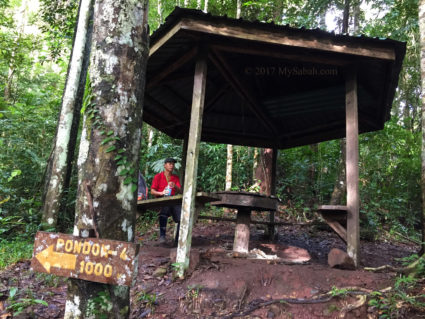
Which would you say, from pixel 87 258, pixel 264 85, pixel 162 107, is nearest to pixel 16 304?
pixel 87 258

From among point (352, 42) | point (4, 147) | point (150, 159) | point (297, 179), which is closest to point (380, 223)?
point (297, 179)

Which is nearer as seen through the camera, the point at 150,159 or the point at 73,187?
the point at 73,187

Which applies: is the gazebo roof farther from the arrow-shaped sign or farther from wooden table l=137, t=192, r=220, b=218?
the arrow-shaped sign

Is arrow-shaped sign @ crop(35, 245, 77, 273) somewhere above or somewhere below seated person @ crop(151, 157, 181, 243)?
below

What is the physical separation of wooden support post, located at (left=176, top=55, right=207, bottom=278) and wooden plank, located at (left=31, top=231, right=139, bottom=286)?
252 cm

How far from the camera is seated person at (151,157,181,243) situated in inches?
262

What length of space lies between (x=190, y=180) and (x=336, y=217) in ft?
8.16

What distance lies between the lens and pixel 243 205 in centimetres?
537

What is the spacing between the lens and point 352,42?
15.8 ft

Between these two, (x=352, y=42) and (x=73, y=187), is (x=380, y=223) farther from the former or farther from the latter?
(x=73, y=187)

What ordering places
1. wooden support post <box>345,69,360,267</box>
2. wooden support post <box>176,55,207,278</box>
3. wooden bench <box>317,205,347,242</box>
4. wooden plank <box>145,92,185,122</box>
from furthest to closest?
wooden plank <box>145,92,185,122</box>
wooden bench <box>317,205,347,242</box>
wooden support post <box>345,69,360,267</box>
wooden support post <box>176,55,207,278</box>

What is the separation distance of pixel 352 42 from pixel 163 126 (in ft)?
16.2

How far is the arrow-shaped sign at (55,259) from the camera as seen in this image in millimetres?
1958

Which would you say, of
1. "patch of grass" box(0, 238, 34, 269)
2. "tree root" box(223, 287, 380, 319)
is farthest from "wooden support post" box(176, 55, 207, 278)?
"patch of grass" box(0, 238, 34, 269)
